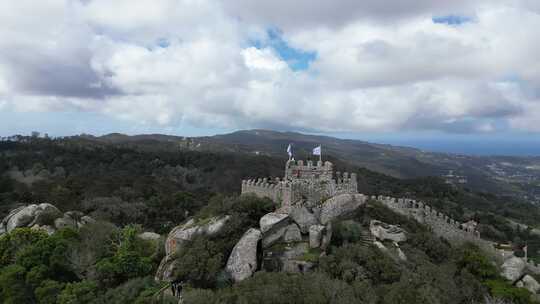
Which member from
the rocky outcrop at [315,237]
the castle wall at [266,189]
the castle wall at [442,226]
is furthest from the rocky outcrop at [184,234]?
the castle wall at [442,226]

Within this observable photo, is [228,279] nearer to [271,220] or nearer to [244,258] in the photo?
[244,258]

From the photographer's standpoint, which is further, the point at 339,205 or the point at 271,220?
the point at 339,205

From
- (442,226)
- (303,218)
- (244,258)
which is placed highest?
(303,218)

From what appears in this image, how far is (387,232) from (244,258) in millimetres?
10583

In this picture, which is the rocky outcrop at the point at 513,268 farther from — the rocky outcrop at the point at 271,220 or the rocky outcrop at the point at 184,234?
the rocky outcrop at the point at 184,234

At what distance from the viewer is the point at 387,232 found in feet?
90.3

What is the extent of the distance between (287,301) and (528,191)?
184577mm

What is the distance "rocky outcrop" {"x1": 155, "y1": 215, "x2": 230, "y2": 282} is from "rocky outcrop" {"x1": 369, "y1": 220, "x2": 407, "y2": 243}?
10427mm

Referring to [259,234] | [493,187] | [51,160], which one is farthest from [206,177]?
[493,187]

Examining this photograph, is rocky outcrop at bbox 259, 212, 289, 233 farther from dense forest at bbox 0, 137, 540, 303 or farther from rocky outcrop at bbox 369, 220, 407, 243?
rocky outcrop at bbox 369, 220, 407, 243

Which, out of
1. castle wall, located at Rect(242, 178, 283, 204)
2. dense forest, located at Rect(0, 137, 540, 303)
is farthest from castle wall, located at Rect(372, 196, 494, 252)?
castle wall, located at Rect(242, 178, 283, 204)

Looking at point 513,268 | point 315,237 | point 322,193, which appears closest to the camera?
point 315,237

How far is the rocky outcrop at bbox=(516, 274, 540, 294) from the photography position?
89.6 ft

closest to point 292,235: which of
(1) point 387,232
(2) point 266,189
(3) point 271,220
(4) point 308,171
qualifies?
(3) point 271,220
